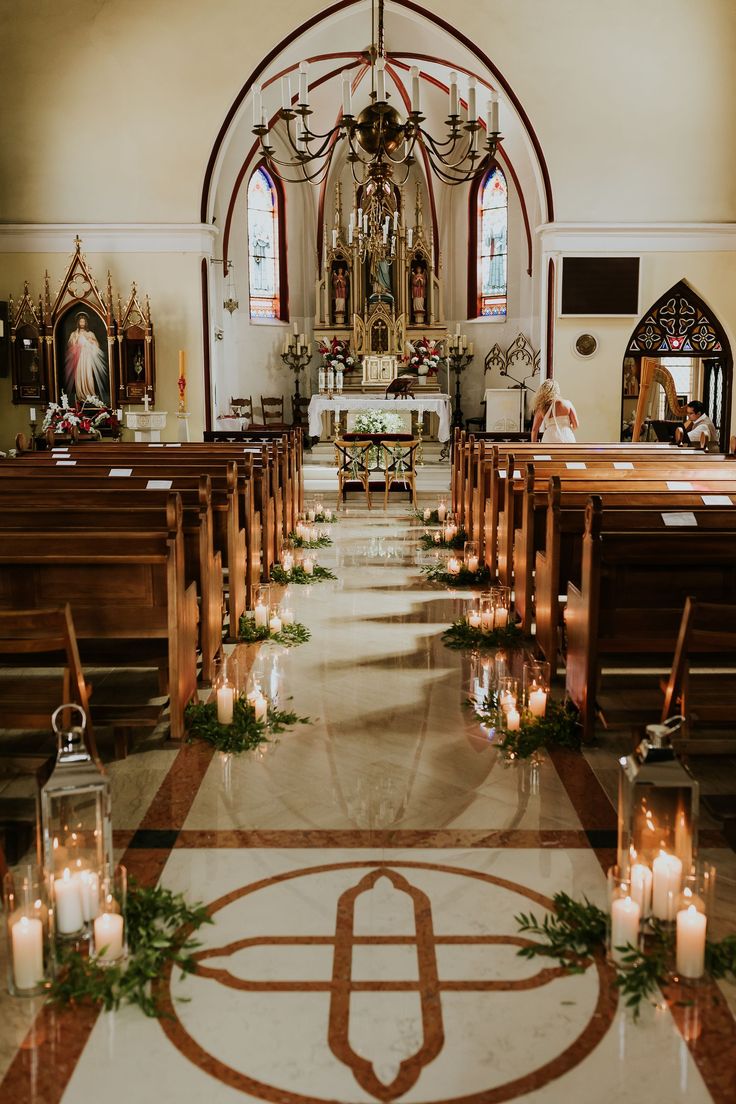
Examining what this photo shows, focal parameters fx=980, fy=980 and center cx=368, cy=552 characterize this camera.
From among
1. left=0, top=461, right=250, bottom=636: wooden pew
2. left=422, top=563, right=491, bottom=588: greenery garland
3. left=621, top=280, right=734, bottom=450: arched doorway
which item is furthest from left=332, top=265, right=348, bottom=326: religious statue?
left=0, top=461, right=250, bottom=636: wooden pew

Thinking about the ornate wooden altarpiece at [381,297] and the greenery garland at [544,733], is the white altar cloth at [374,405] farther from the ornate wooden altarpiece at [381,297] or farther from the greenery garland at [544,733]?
the greenery garland at [544,733]

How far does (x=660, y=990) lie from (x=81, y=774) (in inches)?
67.2

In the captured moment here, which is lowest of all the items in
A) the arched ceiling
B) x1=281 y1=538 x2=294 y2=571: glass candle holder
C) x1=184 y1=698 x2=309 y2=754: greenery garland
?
x1=184 y1=698 x2=309 y2=754: greenery garland

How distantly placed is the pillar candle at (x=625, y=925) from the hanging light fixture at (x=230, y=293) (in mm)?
17192

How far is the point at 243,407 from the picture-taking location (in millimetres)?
19156

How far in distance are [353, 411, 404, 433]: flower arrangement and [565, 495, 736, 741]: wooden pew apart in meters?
11.4

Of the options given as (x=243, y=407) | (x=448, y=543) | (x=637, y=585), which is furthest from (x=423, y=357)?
(x=637, y=585)

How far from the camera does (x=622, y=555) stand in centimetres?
450

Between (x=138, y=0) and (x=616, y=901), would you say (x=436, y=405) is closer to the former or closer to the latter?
(x=138, y=0)

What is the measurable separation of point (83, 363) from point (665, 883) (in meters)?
14.3

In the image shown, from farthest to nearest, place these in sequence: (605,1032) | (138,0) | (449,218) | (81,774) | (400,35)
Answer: (449,218) < (400,35) < (138,0) < (81,774) < (605,1032)

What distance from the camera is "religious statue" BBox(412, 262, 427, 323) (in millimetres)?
20703

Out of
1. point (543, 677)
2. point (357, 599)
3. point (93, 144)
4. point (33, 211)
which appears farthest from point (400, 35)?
point (543, 677)

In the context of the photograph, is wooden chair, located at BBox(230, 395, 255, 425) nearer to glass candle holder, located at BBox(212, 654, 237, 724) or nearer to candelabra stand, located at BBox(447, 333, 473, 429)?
candelabra stand, located at BBox(447, 333, 473, 429)
